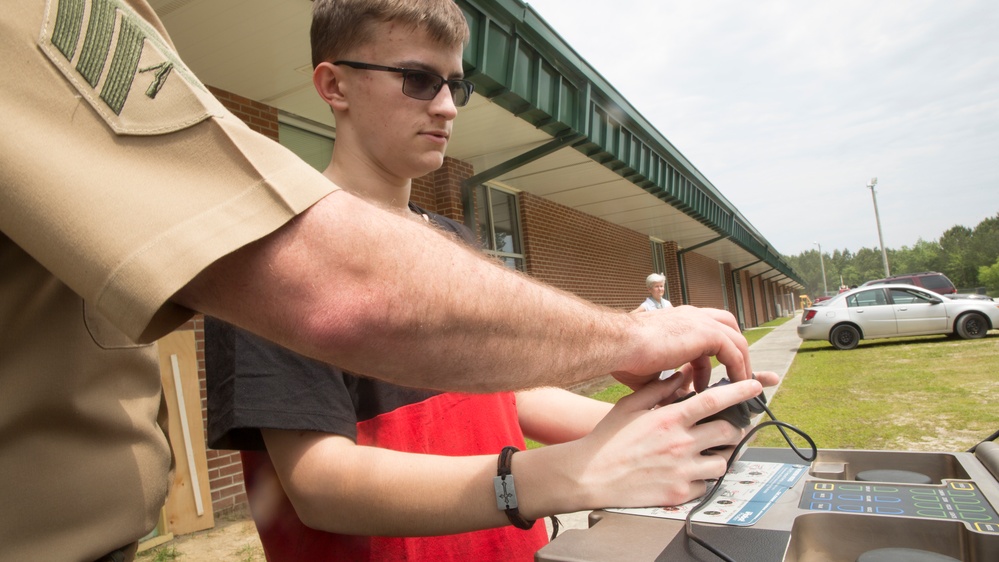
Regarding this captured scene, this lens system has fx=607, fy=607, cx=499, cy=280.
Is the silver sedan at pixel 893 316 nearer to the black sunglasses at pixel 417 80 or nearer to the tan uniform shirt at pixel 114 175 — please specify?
the black sunglasses at pixel 417 80

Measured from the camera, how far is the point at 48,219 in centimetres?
56

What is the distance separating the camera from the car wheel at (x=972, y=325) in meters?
14.2

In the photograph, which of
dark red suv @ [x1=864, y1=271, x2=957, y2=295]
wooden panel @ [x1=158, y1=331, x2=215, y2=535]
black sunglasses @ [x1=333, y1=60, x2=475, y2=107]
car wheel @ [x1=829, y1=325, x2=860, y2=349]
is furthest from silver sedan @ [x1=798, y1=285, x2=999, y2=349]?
black sunglasses @ [x1=333, y1=60, x2=475, y2=107]

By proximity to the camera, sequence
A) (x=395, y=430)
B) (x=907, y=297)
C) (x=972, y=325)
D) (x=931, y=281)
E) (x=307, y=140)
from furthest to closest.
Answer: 1. (x=931, y=281)
2. (x=907, y=297)
3. (x=972, y=325)
4. (x=307, y=140)
5. (x=395, y=430)

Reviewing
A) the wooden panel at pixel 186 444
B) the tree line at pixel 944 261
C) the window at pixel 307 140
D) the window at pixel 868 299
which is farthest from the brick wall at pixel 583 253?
the tree line at pixel 944 261

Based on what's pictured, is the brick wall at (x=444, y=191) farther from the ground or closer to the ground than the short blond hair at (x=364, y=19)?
farther from the ground

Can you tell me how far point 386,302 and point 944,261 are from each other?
94851 millimetres

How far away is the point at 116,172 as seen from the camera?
568 mm

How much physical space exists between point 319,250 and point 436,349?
17cm

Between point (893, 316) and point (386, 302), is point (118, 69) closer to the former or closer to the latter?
point (386, 302)

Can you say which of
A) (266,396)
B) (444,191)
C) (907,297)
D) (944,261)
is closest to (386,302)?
(266,396)

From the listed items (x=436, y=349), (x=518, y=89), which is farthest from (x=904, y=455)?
(x=518, y=89)

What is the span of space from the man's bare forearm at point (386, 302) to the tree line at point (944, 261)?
6600 centimetres

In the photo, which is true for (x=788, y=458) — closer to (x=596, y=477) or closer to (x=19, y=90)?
(x=596, y=477)
